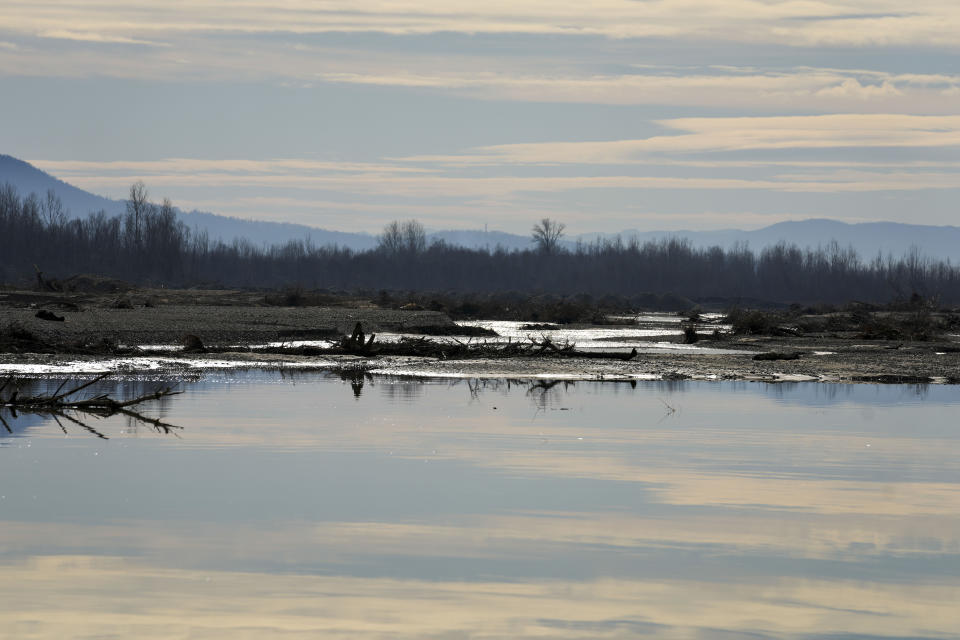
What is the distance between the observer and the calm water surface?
218 inches

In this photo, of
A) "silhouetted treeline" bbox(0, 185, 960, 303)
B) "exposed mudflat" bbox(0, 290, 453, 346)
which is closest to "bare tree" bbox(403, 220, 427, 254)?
"silhouetted treeline" bbox(0, 185, 960, 303)

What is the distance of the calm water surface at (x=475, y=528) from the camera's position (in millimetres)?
5531

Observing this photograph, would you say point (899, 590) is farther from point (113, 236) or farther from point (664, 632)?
point (113, 236)

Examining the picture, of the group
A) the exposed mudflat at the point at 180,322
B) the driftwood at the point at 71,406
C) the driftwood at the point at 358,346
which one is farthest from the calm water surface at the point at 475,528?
the exposed mudflat at the point at 180,322

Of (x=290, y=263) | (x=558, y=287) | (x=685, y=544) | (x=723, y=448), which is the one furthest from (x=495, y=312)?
(x=290, y=263)

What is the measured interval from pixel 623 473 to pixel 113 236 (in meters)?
106

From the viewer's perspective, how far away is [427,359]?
2469cm

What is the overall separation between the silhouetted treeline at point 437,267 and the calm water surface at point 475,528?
89276mm

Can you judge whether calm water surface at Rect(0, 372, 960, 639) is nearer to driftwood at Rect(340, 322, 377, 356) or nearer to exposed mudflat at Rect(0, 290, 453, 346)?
driftwood at Rect(340, 322, 377, 356)

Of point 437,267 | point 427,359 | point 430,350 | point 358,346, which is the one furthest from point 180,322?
point 437,267

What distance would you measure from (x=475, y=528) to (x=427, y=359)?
17.3m

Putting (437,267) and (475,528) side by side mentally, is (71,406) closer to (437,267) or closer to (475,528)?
(475,528)

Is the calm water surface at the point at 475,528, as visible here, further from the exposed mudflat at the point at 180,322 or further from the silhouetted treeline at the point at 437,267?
the silhouetted treeline at the point at 437,267

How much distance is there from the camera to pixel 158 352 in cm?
2380
